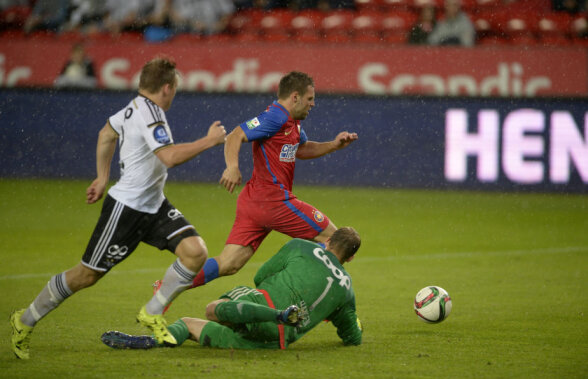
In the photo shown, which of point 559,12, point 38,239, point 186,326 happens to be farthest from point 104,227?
point 559,12

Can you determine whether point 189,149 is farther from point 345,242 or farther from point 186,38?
point 186,38

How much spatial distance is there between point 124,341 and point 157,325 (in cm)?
26

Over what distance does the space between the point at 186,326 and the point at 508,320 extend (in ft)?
8.31

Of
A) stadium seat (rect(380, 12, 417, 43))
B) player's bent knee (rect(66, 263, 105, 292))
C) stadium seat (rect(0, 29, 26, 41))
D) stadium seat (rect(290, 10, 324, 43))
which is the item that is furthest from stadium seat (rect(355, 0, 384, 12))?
player's bent knee (rect(66, 263, 105, 292))

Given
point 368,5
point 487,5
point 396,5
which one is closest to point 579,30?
point 487,5

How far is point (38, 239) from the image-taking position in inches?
431

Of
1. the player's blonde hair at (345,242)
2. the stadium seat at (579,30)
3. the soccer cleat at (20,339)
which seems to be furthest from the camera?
the stadium seat at (579,30)

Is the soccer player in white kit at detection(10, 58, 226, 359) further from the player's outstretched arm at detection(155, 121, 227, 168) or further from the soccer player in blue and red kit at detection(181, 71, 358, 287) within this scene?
the soccer player in blue and red kit at detection(181, 71, 358, 287)

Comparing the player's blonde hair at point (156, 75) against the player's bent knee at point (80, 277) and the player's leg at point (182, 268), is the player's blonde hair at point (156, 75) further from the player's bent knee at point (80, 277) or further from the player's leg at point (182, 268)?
the player's bent knee at point (80, 277)

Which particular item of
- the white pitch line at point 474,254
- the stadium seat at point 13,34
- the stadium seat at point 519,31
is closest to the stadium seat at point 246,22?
the stadium seat at point 13,34

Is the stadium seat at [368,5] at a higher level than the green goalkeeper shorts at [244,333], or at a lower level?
higher

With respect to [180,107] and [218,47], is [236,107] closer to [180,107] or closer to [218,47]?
[180,107]

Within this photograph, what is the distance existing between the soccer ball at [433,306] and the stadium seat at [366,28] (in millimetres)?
12719

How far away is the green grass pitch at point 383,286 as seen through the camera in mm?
5480
